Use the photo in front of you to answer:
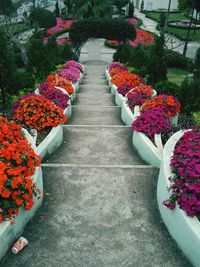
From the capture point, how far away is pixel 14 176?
15.4 ft

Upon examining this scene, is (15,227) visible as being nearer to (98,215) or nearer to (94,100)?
(98,215)

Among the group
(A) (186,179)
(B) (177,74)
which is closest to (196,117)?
(A) (186,179)

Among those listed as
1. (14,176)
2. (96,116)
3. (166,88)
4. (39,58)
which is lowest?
(166,88)

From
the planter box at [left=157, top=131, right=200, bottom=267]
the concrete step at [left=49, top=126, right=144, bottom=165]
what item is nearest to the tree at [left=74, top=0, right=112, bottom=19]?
the concrete step at [left=49, top=126, right=144, bottom=165]

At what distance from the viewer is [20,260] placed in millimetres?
4504

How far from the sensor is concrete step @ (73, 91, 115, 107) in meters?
13.5

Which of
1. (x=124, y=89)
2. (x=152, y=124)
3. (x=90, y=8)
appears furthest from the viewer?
(x=90, y=8)

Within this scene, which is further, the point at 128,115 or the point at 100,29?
the point at 100,29

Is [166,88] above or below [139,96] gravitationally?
below

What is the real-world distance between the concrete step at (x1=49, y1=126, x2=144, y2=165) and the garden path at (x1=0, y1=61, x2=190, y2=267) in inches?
1.0

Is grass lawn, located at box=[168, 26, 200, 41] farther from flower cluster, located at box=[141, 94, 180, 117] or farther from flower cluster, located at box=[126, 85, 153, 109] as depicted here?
flower cluster, located at box=[141, 94, 180, 117]

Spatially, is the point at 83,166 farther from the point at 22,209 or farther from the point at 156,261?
the point at 156,261

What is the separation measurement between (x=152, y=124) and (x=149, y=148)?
0.91 meters

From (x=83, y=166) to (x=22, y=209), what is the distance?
2.20 m
